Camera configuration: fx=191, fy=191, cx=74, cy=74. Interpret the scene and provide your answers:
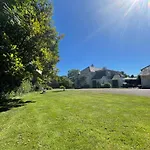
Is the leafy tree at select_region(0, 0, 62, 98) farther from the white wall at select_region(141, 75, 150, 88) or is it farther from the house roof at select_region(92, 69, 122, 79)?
the house roof at select_region(92, 69, 122, 79)

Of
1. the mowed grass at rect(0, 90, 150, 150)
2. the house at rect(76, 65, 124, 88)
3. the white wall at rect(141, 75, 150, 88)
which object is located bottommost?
the mowed grass at rect(0, 90, 150, 150)

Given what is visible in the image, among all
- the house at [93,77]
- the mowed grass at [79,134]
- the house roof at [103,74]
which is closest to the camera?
the mowed grass at [79,134]

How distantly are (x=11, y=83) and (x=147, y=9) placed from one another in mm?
13715

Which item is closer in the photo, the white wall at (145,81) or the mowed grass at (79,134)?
the mowed grass at (79,134)

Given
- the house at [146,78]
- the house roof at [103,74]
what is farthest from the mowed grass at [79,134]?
the house roof at [103,74]

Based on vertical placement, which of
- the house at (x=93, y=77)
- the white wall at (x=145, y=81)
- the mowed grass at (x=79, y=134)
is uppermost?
the house at (x=93, y=77)

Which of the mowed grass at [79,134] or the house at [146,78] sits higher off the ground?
the house at [146,78]

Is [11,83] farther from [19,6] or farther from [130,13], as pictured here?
[130,13]

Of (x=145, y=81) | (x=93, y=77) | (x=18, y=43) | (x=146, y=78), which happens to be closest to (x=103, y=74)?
(x=93, y=77)

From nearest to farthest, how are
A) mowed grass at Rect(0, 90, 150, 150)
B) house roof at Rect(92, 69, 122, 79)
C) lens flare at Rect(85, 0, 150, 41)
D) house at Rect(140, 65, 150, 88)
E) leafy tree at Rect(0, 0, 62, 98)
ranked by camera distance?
mowed grass at Rect(0, 90, 150, 150) → leafy tree at Rect(0, 0, 62, 98) → lens flare at Rect(85, 0, 150, 41) → house at Rect(140, 65, 150, 88) → house roof at Rect(92, 69, 122, 79)

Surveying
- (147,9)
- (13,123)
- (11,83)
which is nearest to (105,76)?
(147,9)

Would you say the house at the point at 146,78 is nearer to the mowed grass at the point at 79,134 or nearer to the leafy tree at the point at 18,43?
the leafy tree at the point at 18,43

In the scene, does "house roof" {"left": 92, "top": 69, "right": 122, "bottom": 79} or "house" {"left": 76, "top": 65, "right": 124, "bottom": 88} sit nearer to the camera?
"house" {"left": 76, "top": 65, "right": 124, "bottom": 88}

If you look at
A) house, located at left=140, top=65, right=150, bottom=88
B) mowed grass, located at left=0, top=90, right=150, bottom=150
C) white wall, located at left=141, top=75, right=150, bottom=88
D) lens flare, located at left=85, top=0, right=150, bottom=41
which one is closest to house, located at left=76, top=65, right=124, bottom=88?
house, located at left=140, top=65, right=150, bottom=88
